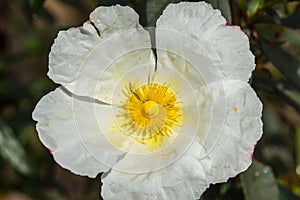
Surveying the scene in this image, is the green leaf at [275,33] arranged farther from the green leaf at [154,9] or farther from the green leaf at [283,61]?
the green leaf at [154,9]

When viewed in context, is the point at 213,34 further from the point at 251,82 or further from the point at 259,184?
the point at 259,184

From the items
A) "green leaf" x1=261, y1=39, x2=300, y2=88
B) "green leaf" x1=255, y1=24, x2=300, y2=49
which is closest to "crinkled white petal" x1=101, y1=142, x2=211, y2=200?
"green leaf" x1=261, y1=39, x2=300, y2=88

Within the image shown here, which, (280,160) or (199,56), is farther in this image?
(280,160)

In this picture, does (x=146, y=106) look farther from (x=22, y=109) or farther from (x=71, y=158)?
(x=22, y=109)

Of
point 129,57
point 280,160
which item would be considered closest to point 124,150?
point 129,57

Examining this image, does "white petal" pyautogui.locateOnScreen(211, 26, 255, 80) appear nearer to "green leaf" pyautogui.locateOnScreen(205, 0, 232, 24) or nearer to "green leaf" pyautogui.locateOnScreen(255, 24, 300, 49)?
"green leaf" pyautogui.locateOnScreen(205, 0, 232, 24)

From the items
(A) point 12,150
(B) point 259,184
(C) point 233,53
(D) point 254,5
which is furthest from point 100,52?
(A) point 12,150

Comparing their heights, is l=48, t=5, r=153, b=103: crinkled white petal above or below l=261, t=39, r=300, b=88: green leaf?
above
